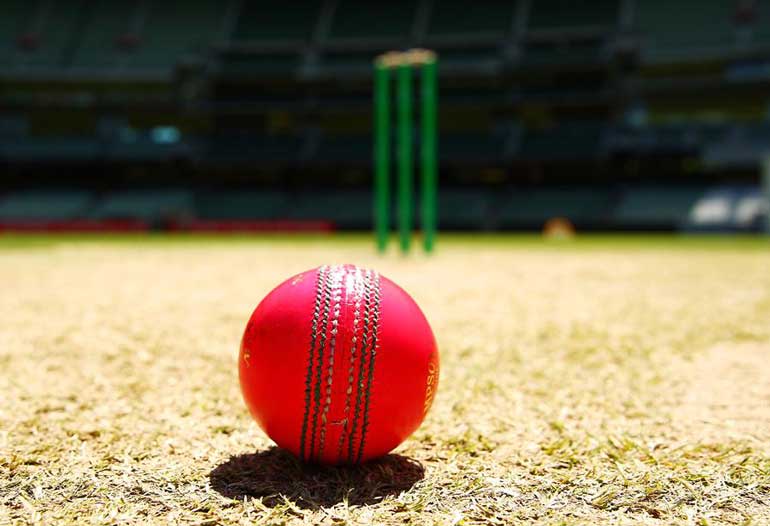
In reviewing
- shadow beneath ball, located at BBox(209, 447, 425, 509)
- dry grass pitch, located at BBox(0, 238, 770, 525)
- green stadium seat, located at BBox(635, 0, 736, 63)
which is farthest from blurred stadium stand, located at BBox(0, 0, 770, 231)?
shadow beneath ball, located at BBox(209, 447, 425, 509)

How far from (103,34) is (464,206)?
2317 centimetres

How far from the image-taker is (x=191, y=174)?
137ft

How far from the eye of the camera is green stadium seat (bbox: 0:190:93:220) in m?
39.0

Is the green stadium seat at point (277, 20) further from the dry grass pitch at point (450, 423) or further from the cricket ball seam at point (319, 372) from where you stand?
the cricket ball seam at point (319, 372)

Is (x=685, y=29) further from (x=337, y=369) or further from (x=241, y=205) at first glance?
(x=337, y=369)

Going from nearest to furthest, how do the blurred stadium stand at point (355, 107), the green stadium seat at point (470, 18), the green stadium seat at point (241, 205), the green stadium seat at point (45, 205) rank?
the blurred stadium stand at point (355, 107) → the green stadium seat at point (241, 205) → the green stadium seat at point (45, 205) → the green stadium seat at point (470, 18)

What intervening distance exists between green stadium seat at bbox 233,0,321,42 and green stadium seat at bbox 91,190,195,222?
32.5 ft

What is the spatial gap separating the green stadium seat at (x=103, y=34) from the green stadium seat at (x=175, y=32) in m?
1.07

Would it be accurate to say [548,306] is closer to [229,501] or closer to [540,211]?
[229,501]

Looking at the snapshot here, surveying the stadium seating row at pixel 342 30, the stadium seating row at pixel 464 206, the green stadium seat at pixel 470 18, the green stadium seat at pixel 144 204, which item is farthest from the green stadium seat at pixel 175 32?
the green stadium seat at pixel 470 18

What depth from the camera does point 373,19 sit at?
4144 centimetres

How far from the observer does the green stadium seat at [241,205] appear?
3841 centimetres

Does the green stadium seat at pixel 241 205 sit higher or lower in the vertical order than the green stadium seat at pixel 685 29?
lower

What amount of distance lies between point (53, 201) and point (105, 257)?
26722 millimetres
